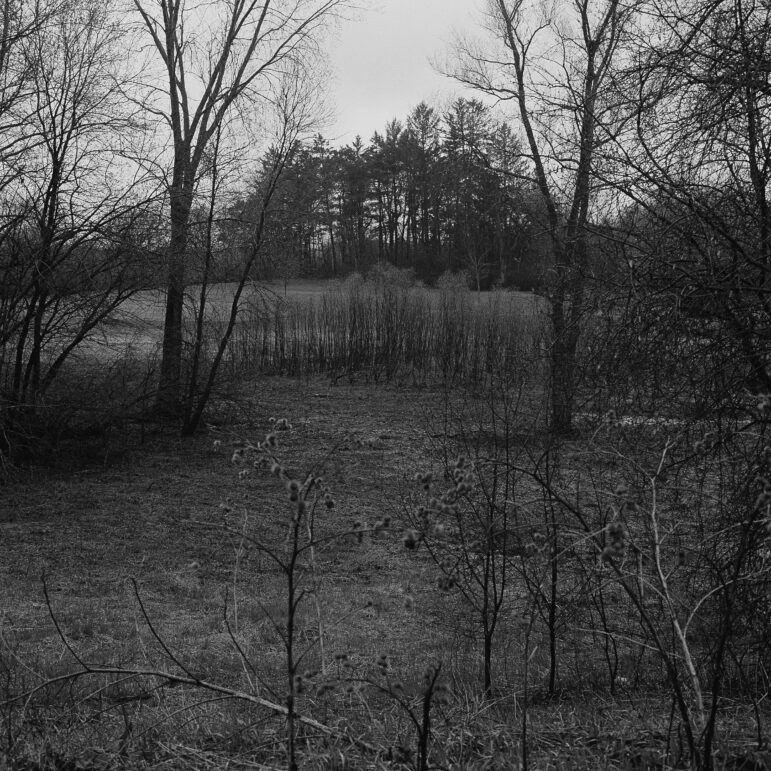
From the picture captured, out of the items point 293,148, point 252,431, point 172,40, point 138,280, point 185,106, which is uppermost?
point 172,40

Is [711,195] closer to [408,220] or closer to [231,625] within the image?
[231,625]

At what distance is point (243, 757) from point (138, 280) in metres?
10.1

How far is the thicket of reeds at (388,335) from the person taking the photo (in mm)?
22109

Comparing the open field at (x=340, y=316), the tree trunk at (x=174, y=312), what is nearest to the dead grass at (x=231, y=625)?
the tree trunk at (x=174, y=312)

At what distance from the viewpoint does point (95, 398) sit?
11.9m

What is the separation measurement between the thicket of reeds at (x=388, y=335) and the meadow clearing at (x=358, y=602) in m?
5.19

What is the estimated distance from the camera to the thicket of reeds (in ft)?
72.5

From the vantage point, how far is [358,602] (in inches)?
267

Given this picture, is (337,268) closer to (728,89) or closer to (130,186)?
(130,186)

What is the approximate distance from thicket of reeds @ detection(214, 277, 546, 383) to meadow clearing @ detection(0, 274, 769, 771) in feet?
17.0

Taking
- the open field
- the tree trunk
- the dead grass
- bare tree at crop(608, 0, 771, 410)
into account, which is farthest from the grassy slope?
the open field

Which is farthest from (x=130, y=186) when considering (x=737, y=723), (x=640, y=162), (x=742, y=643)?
(x=737, y=723)

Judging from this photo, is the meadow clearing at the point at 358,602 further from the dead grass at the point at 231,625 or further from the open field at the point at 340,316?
the open field at the point at 340,316

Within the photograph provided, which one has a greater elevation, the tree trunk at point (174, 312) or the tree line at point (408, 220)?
the tree line at point (408, 220)
